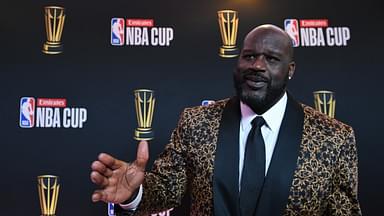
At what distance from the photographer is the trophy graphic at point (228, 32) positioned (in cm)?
219

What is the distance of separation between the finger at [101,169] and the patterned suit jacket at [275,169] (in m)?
0.20

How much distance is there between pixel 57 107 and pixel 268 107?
1.06m

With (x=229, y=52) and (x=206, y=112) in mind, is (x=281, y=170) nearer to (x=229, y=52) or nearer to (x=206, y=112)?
(x=206, y=112)

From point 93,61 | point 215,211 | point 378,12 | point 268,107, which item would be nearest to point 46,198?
point 93,61

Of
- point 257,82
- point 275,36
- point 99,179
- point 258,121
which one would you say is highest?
point 275,36

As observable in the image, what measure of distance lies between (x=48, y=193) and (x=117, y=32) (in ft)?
2.54

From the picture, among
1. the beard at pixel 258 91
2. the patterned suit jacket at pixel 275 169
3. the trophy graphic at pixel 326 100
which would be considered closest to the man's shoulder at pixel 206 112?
the patterned suit jacket at pixel 275 169

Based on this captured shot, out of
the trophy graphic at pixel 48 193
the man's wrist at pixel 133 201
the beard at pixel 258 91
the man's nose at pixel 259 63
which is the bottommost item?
the trophy graphic at pixel 48 193

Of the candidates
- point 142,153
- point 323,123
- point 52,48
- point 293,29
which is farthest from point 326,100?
point 52,48

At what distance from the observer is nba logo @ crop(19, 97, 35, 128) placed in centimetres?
215

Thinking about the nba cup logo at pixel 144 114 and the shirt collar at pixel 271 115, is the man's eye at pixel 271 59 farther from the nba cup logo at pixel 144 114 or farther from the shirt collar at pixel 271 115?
the nba cup logo at pixel 144 114

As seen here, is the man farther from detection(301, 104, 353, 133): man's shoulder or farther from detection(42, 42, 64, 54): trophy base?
detection(42, 42, 64, 54): trophy base

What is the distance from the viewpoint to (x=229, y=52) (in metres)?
2.19

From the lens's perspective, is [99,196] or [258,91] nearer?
[99,196]
